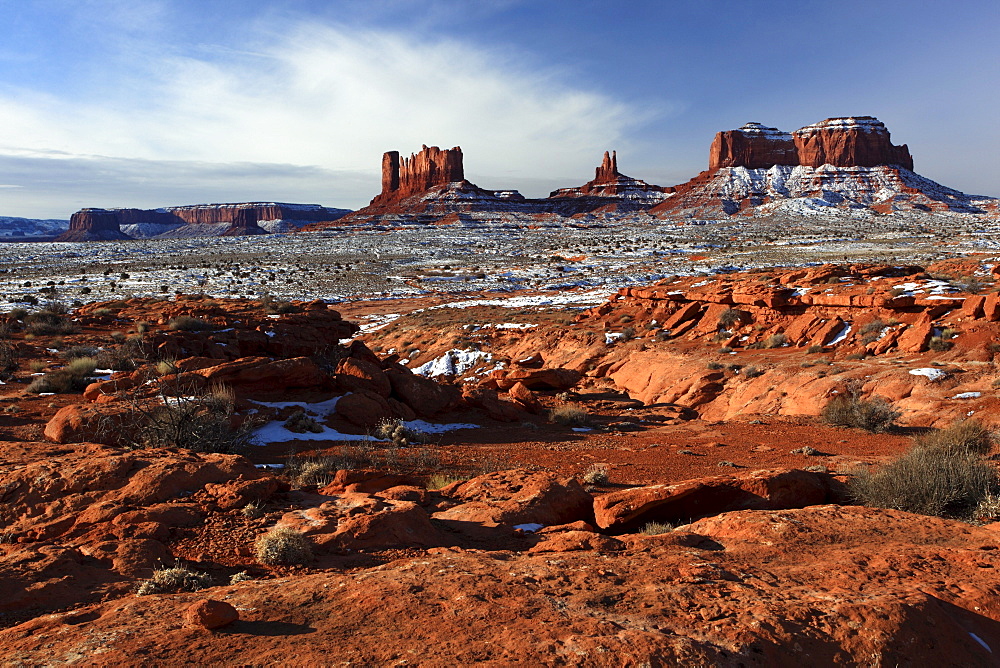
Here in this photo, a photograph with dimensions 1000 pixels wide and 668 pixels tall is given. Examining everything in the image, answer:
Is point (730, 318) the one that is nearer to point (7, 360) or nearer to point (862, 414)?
point (862, 414)

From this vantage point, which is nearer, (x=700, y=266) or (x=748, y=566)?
(x=748, y=566)

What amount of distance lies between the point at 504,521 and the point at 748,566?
2252mm

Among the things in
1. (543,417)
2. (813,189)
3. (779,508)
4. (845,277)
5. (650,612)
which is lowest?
(543,417)

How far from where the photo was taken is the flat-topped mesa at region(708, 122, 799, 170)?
5002 inches

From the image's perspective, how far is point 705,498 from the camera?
6.15 meters

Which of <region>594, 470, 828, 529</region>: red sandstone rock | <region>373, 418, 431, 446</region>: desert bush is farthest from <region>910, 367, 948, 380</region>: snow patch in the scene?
<region>373, 418, 431, 446</region>: desert bush

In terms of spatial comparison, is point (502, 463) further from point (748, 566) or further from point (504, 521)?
point (748, 566)

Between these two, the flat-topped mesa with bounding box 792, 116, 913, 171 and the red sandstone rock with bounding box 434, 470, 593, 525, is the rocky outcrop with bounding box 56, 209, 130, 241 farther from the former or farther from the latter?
the red sandstone rock with bounding box 434, 470, 593, 525

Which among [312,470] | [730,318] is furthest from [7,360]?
[730,318]

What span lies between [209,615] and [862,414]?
11782 millimetres

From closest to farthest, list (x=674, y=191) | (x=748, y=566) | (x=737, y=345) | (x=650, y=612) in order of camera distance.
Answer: (x=650, y=612), (x=748, y=566), (x=737, y=345), (x=674, y=191)

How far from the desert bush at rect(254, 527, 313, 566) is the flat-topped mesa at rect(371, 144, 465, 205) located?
153m

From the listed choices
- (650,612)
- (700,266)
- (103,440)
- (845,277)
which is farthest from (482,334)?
(700,266)

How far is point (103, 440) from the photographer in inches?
298
